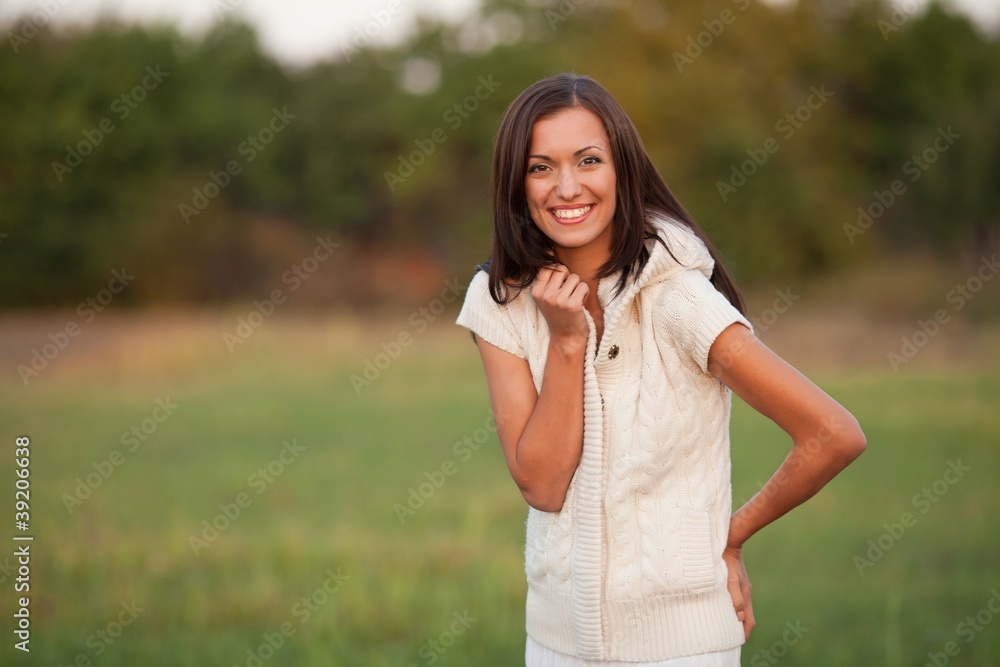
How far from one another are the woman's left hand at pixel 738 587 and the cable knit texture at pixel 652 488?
0.04 metres

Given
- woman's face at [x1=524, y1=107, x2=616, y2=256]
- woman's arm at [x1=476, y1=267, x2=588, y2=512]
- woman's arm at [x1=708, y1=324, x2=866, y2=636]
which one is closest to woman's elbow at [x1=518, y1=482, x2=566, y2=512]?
woman's arm at [x1=476, y1=267, x2=588, y2=512]

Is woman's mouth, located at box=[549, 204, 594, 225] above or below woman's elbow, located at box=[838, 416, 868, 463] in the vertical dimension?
above

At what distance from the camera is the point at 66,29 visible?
2538 centimetres

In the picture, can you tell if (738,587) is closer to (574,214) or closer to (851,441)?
(851,441)

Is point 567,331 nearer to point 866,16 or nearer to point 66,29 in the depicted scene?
point 66,29

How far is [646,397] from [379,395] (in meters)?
11.0

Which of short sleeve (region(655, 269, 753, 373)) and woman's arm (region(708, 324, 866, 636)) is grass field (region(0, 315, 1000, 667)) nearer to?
woman's arm (region(708, 324, 866, 636))

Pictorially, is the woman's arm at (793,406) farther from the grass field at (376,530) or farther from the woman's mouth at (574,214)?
the grass field at (376,530)

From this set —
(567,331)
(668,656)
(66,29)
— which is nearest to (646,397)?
(567,331)

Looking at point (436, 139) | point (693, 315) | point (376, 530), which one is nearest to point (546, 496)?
point (693, 315)

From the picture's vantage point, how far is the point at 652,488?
7.06ft

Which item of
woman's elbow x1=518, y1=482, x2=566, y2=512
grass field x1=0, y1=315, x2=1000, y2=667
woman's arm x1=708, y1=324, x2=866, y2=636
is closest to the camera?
woman's arm x1=708, y1=324, x2=866, y2=636

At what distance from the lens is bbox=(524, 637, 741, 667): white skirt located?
2139 millimetres

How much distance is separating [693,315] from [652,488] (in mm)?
373
